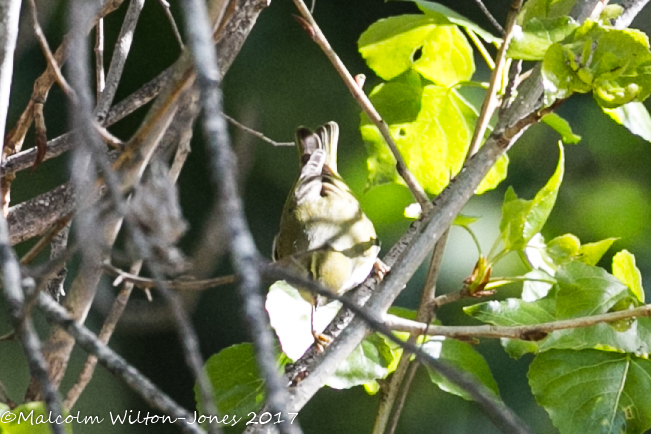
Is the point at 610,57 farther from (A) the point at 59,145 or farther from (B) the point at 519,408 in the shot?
(B) the point at 519,408

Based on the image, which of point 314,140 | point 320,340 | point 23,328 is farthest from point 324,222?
point 23,328

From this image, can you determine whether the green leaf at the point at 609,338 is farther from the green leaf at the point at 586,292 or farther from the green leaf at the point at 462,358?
the green leaf at the point at 462,358

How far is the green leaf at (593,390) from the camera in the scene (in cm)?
90

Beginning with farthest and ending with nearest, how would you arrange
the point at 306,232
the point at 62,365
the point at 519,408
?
the point at 519,408 → the point at 306,232 → the point at 62,365

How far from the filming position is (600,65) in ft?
2.52

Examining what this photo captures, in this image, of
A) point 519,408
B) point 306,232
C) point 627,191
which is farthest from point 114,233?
point 627,191

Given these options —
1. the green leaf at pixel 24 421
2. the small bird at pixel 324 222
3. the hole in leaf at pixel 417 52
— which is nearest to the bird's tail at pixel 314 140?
the small bird at pixel 324 222

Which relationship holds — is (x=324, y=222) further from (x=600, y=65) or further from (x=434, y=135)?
(x=600, y=65)

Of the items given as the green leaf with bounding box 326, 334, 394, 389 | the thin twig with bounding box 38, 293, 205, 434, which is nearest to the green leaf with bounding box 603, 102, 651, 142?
the green leaf with bounding box 326, 334, 394, 389

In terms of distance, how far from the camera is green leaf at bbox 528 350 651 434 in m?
0.90

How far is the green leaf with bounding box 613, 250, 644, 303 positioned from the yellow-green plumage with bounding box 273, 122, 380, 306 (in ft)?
1.80

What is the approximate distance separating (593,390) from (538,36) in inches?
18.2

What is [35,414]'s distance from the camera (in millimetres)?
540

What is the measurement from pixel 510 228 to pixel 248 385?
17.0 inches
